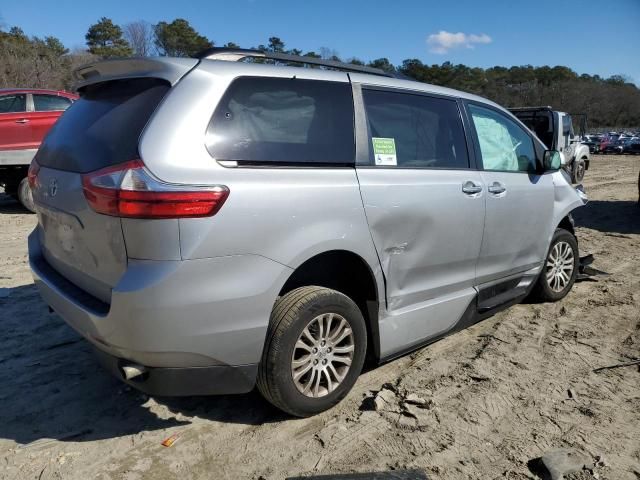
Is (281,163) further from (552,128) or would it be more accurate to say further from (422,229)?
(552,128)

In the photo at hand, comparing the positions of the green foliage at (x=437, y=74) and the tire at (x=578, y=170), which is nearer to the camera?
the tire at (x=578, y=170)

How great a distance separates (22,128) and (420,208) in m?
8.85

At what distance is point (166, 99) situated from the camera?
247 cm

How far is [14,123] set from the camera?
945 cm

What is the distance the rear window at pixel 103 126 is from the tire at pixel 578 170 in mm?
16279

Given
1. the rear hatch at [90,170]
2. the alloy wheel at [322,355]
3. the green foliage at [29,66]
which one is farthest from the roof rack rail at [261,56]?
the green foliage at [29,66]

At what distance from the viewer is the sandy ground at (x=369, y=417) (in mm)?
2598

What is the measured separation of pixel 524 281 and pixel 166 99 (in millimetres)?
3249

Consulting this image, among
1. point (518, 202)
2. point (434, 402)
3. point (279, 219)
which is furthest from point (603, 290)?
point (279, 219)

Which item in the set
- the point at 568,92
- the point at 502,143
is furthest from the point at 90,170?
the point at 568,92

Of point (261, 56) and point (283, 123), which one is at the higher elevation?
point (261, 56)

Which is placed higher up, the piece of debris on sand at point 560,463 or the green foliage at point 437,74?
the green foliage at point 437,74

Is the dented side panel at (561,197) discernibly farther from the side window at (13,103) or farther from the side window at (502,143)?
the side window at (13,103)

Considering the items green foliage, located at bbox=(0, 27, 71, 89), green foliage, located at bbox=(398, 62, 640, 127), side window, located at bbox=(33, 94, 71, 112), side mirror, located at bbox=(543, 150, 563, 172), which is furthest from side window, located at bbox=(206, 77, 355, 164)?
green foliage, located at bbox=(398, 62, 640, 127)
